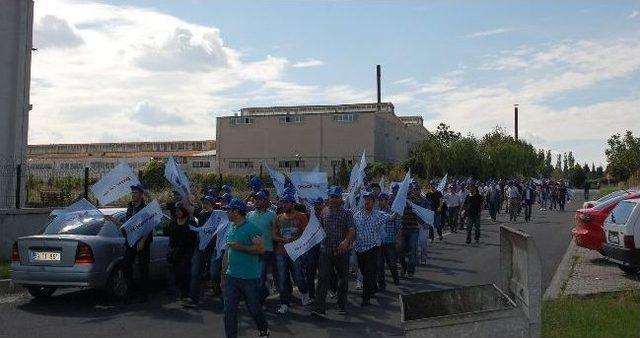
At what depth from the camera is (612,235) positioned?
12.2 m

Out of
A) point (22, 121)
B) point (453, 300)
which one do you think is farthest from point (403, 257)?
point (22, 121)

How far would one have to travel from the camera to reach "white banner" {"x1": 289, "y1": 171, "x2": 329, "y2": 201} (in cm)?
1313

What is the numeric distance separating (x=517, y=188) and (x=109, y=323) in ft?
77.1

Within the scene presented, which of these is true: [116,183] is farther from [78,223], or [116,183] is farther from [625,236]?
[625,236]

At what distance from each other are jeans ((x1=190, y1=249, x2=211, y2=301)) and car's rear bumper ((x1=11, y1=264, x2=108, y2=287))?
4.17ft

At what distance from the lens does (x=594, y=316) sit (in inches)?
333

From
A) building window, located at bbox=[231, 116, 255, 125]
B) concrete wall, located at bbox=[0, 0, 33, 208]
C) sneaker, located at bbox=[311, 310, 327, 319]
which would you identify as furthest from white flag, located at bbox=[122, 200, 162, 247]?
building window, located at bbox=[231, 116, 255, 125]

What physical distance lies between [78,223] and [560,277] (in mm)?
8012

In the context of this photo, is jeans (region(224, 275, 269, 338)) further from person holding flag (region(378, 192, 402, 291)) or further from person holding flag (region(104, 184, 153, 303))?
person holding flag (region(378, 192, 402, 291))

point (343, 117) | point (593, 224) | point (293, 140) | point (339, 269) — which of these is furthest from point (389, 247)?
point (293, 140)

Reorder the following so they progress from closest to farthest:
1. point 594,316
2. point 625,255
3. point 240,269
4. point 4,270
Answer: point 240,269 < point 594,316 < point 625,255 < point 4,270

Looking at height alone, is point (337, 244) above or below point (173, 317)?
above

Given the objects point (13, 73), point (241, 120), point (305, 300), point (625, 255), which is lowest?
point (305, 300)

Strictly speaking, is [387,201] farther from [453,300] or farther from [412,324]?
[412,324]
